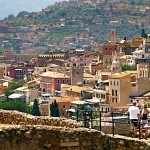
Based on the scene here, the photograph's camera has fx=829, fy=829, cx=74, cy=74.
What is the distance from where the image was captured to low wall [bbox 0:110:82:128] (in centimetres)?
1452

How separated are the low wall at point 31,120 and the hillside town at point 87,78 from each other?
4888 cm

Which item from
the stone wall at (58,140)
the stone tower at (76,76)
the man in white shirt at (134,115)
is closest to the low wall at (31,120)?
the man in white shirt at (134,115)

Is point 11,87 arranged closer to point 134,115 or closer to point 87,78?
point 87,78

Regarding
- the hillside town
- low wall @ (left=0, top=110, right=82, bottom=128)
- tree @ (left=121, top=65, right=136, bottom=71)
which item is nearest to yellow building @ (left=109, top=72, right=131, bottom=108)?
the hillside town

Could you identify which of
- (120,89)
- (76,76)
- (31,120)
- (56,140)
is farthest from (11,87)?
(56,140)

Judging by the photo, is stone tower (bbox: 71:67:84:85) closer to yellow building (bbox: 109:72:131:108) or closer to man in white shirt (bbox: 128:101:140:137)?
yellow building (bbox: 109:72:131:108)

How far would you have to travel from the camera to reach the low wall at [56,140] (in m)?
12.1

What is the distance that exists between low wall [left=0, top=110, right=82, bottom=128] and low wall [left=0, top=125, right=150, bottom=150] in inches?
63.8

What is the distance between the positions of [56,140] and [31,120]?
3.08m

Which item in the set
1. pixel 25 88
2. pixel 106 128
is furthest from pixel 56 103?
pixel 106 128

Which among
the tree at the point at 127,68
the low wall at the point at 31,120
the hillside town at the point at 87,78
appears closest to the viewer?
the low wall at the point at 31,120

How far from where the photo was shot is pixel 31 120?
15.3m

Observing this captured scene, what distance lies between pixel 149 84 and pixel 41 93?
4208cm

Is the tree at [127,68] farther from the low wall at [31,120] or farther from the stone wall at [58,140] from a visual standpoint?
the stone wall at [58,140]
